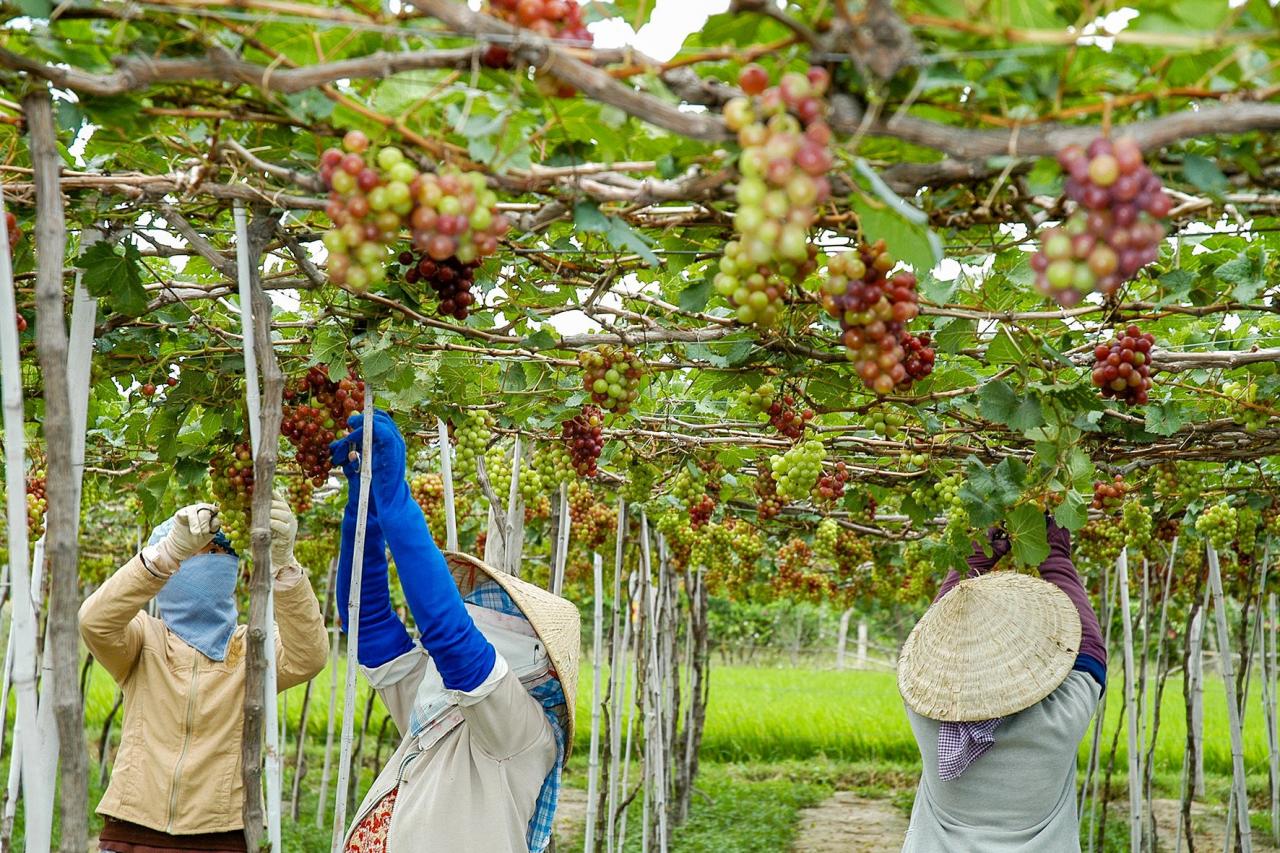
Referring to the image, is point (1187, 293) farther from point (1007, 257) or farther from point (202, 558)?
point (202, 558)

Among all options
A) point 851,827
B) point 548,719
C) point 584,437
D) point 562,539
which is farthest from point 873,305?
point 851,827

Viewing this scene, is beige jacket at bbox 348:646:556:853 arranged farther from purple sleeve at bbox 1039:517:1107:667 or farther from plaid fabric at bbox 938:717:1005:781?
purple sleeve at bbox 1039:517:1107:667

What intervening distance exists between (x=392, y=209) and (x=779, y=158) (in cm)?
45

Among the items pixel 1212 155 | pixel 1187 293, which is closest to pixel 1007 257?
pixel 1187 293

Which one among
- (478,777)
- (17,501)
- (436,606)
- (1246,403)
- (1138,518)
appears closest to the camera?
(17,501)

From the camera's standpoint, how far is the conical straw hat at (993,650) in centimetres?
254

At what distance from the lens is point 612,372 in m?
2.62

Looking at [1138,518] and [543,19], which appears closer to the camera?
[543,19]

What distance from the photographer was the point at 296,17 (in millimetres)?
1166

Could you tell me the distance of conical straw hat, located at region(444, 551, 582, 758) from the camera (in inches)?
91.4

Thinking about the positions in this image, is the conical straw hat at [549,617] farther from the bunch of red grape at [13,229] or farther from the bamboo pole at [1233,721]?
the bamboo pole at [1233,721]

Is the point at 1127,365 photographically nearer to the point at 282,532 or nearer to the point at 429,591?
the point at 429,591

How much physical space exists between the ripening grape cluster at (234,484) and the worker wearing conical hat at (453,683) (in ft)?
1.11

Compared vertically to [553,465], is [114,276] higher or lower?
higher
